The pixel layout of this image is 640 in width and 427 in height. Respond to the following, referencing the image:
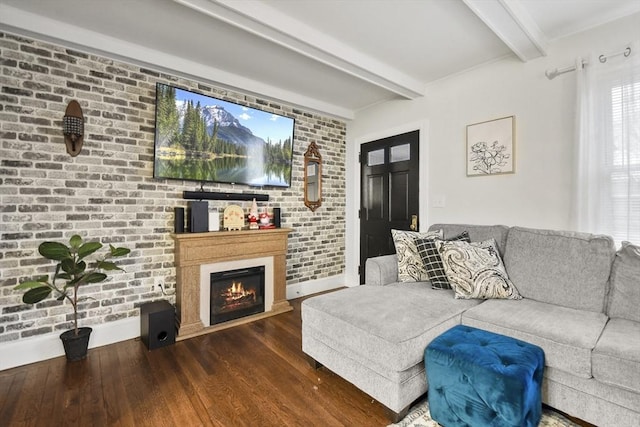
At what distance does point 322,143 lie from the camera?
13.3ft

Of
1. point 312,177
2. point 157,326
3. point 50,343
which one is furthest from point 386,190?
point 50,343

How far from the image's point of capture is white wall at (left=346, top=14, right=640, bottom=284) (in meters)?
2.35

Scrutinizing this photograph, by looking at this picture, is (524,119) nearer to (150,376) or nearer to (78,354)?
(150,376)

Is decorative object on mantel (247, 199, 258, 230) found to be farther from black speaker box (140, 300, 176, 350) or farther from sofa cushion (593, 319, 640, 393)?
sofa cushion (593, 319, 640, 393)

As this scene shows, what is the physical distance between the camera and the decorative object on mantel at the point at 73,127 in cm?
225

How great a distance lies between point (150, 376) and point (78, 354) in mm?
695

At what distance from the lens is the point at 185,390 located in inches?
73.4

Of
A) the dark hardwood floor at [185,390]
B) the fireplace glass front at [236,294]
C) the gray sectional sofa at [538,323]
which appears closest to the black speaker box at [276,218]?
the fireplace glass front at [236,294]

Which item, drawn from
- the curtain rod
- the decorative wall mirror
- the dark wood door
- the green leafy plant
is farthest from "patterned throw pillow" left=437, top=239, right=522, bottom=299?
the green leafy plant

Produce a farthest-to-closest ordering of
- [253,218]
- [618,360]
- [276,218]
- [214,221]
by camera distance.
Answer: [276,218], [253,218], [214,221], [618,360]

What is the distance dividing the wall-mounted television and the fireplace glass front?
A: 981mm

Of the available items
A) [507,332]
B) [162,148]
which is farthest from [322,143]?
[507,332]

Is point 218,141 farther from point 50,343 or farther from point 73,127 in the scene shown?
point 50,343

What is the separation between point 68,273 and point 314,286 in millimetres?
2616
